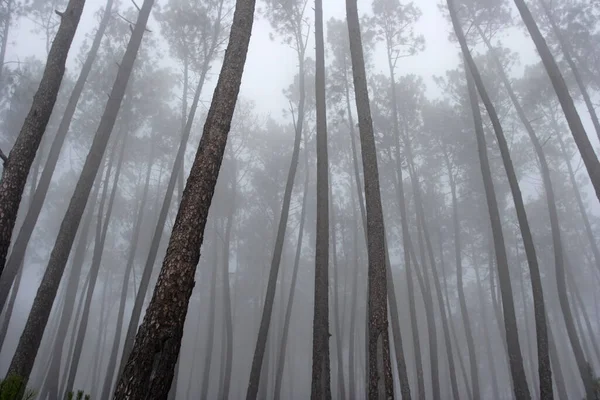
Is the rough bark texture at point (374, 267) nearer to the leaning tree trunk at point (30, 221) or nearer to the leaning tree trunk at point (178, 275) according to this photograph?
the leaning tree trunk at point (178, 275)

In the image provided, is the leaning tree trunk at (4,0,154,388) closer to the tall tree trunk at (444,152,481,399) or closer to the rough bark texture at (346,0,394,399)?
the rough bark texture at (346,0,394,399)

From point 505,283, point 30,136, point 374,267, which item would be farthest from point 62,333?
point 505,283

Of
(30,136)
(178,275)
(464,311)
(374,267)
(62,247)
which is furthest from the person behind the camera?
(464,311)

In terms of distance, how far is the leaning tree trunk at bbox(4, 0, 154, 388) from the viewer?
6.61 meters

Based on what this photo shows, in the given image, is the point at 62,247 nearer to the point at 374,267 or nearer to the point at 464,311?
the point at 374,267

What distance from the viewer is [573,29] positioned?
48.5 feet

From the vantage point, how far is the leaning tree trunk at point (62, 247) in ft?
21.7

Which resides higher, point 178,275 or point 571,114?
point 571,114

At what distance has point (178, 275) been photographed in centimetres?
343

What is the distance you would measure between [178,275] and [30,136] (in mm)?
3906

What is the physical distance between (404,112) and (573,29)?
7.47m

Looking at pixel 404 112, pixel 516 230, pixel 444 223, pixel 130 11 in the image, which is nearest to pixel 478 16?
pixel 404 112

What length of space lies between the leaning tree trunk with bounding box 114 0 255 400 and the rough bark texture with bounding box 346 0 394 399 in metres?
2.91

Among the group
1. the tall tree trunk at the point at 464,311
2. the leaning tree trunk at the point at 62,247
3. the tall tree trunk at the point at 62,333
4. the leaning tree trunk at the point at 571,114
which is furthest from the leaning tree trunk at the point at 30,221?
the tall tree trunk at the point at 464,311
